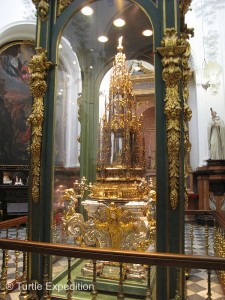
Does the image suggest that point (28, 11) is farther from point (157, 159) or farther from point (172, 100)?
point (157, 159)

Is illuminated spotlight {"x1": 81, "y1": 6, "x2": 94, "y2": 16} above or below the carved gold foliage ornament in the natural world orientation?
above

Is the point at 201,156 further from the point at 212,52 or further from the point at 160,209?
the point at 160,209

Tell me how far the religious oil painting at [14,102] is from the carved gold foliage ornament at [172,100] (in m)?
8.14

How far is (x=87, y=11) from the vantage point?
3.75 metres

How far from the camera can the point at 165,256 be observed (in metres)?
2.13

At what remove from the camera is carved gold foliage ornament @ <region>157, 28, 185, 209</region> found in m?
2.88

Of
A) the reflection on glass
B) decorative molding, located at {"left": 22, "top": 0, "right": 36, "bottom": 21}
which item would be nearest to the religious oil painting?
decorative molding, located at {"left": 22, "top": 0, "right": 36, "bottom": 21}

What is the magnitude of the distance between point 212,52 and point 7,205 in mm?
8920

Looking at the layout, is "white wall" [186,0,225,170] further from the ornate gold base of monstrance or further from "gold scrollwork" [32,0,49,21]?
"gold scrollwork" [32,0,49,21]

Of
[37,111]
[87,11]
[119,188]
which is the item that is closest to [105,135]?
[119,188]

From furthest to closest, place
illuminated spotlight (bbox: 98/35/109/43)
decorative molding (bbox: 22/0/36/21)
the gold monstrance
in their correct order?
decorative molding (bbox: 22/0/36/21) < illuminated spotlight (bbox: 98/35/109/43) < the gold monstrance

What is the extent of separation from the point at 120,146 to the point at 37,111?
1296 millimetres

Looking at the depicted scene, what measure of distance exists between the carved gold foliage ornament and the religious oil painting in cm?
814

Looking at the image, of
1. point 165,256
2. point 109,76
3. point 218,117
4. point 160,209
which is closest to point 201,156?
point 218,117
